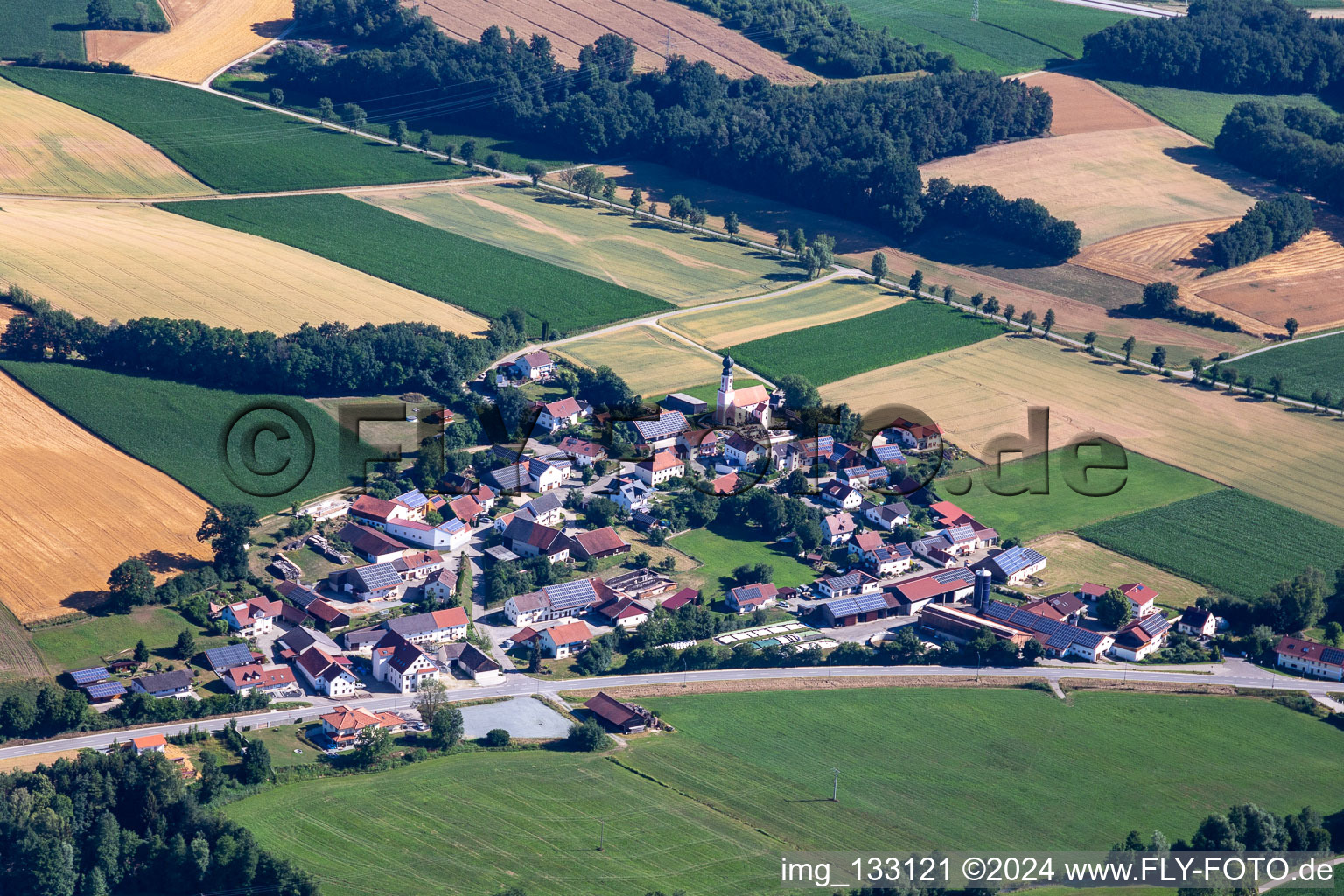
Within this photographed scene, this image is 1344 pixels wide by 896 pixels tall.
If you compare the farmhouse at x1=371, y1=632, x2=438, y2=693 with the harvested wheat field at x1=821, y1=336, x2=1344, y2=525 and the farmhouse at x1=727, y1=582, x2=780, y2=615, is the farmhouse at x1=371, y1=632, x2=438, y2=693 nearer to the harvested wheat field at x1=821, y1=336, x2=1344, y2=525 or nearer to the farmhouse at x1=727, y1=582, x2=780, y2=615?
the farmhouse at x1=727, y1=582, x2=780, y2=615

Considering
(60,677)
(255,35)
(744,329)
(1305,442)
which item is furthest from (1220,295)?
(255,35)

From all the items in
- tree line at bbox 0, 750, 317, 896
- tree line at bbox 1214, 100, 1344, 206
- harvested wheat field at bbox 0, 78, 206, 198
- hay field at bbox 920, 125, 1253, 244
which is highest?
tree line at bbox 1214, 100, 1344, 206

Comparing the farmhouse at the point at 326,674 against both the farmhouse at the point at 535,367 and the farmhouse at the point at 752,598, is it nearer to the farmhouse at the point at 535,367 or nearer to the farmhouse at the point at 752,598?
the farmhouse at the point at 752,598

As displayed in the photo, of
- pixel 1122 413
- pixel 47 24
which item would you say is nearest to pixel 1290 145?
pixel 1122 413

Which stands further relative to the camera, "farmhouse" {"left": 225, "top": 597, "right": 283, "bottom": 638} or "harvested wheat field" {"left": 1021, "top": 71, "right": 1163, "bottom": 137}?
"harvested wheat field" {"left": 1021, "top": 71, "right": 1163, "bottom": 137}

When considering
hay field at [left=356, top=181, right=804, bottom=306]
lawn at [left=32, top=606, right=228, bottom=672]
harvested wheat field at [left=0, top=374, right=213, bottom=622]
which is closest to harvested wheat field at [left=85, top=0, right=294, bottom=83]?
hay field at [left=356, top=181, right=804, bottom=306]

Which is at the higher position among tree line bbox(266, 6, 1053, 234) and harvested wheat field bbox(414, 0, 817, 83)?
harvested wheat field bbox(414, 0, 817, 83)

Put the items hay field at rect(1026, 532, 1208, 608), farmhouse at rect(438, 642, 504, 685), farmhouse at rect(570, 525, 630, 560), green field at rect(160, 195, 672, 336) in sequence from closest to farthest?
1. farmhouse at rect(438, 642, 504, 685)
2. hay field at rect(1026, 532, 1208, 608)
3. farmhouse at rect(570, 525, 630, 560)
4. green field at rect(160, 195, 672, 336)

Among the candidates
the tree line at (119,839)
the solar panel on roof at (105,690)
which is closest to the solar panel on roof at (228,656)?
the solar panel on roof at (105,690)
